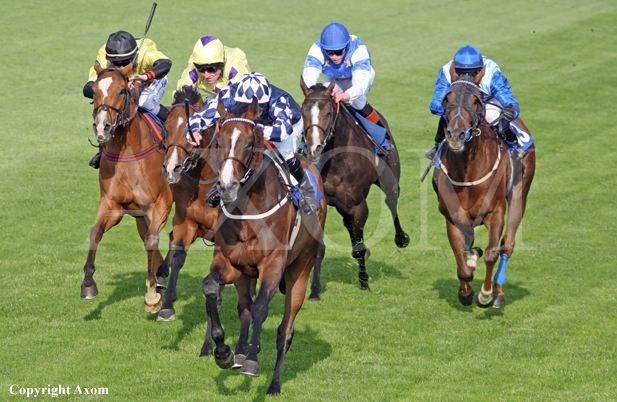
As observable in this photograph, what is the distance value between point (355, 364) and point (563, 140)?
14.9m

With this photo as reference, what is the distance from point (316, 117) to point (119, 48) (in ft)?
8.44

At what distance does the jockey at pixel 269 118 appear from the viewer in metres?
5.96

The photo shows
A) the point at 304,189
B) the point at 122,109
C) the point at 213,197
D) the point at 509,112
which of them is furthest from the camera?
the point at 509,112

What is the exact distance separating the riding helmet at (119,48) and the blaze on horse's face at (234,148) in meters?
3.33

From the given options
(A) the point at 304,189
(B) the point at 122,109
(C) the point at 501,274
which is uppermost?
(B) the point at 122,109

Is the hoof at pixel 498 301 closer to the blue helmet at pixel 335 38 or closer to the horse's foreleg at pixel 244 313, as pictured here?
the horse's foreleg at pixel 244 313

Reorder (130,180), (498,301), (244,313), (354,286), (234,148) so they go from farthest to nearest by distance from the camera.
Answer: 1. (354,286)
2. (498,301)
3. (130,180)
4. (244,313)
5. (234,148)

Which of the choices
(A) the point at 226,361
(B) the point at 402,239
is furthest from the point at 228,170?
(B) the point at 402,239

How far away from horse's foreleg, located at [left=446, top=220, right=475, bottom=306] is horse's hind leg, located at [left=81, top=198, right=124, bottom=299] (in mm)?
4138

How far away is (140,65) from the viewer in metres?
9.12

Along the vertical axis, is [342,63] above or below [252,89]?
below

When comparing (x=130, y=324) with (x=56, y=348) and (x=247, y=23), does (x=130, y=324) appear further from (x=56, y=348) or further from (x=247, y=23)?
(x=247, y=23)

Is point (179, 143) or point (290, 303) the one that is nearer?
point (290, 303)

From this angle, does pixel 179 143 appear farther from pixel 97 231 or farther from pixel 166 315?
pixel 166 315
